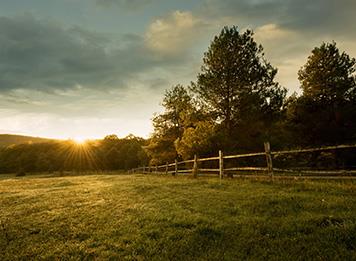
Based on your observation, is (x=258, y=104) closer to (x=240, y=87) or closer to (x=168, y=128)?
(x=240, y=87)

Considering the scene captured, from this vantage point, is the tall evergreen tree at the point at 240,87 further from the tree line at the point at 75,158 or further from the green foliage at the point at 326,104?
the tree line at the point at 75,158

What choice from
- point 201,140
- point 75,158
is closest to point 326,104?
point 201,140

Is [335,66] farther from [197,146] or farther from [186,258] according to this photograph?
[186,258]

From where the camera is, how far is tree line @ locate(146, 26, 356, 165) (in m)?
25.8

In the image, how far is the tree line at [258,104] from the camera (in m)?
25.8

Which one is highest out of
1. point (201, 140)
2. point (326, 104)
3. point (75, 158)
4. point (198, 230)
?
point (326, 104)

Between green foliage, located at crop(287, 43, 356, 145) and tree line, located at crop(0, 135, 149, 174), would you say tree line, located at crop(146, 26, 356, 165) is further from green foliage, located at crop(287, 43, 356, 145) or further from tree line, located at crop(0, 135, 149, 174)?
tree line, located at crop(0, 135, 149, 174)

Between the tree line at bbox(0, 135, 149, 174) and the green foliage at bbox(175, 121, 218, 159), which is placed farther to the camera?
the tree line at bbox(0, 135, 149, 174)

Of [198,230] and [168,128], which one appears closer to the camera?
[198,230]

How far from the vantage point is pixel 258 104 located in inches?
995

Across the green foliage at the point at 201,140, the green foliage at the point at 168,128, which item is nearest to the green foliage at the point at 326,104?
the green foliage at the point at 201,140

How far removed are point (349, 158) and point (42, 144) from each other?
391ft

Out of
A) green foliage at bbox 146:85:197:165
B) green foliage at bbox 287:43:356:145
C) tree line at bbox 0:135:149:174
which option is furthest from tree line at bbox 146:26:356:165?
tree line at bbox 0:135:149:174

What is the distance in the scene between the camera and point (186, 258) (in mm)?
4887
